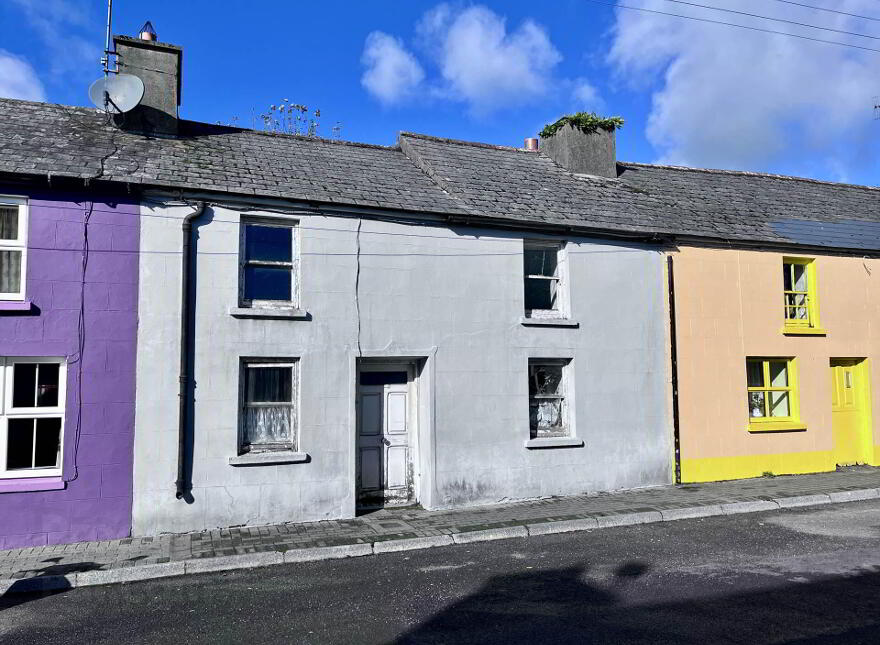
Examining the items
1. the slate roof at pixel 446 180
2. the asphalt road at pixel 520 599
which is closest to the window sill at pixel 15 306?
the slate roof at pixel 446 180

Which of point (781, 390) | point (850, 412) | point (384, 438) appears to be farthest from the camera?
point (850, 412)

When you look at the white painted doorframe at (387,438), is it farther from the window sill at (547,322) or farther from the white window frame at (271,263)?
the window sill at (547,322)

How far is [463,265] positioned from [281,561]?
5652mm

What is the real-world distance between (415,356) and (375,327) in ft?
2.70

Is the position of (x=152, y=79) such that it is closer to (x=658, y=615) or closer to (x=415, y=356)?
(x=415, y=356)

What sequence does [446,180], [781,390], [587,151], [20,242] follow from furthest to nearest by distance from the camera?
1. [587,151]
2. [781,390]
3. [446,180]
4. [20,242]

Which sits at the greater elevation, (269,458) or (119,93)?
(119,93)

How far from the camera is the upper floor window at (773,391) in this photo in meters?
13.9

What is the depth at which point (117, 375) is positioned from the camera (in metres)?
9.34

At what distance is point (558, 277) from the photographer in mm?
12438

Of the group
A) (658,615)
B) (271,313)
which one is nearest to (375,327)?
(271,313)

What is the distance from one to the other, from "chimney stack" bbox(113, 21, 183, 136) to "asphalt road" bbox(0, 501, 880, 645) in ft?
26.3

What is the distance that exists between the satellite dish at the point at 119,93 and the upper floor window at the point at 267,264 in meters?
3.23

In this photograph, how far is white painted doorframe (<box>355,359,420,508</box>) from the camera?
11.0m
